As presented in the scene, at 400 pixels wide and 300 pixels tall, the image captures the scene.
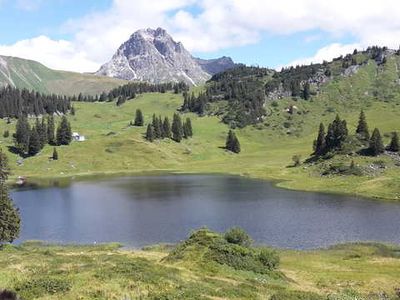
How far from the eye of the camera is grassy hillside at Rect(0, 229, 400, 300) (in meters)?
30.2

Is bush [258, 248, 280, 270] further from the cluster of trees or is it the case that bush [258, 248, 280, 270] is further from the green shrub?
the cluster of trees

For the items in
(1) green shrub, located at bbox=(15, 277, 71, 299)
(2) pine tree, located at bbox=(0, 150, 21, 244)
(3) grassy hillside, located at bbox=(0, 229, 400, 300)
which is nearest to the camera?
(1) green shrub, located at bbox=(15, 277, 71, 299)

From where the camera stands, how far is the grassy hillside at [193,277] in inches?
1191

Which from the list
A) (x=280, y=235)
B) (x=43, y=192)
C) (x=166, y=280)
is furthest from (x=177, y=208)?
(x=166, y=280)

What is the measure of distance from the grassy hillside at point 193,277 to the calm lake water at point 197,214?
877 inches

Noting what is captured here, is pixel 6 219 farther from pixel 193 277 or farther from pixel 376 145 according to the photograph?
pixel 376 145

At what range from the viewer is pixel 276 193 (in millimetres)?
145375

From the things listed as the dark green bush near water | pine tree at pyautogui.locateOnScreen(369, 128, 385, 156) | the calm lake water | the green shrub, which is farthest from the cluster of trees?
the green shrub

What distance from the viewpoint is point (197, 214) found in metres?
112

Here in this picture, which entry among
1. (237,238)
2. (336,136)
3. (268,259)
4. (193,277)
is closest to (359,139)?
(336,136)

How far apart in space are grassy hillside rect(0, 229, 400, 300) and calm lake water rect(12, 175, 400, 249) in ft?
73.0

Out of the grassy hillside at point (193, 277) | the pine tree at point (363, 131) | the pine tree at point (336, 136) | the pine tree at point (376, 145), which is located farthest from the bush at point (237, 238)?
the pine tree at point (363, 131)

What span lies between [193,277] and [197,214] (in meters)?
73.3

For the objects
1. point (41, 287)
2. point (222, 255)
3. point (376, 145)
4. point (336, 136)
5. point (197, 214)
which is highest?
point (336, 136)
